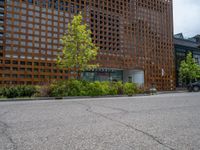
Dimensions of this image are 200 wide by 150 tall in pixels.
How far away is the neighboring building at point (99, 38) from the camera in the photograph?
21344 millimetres

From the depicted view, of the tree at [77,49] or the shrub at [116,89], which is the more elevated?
the tree at [77,49]

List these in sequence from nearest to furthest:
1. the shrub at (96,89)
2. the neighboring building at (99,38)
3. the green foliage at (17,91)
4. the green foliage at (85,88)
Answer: the green foliage at (17,91), the green foliage at (85,88), the shrub at (96,89), the neighboring building at (99,38)

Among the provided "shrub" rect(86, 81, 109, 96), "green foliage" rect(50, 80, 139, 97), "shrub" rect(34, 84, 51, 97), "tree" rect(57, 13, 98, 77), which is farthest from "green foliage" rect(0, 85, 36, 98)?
"shrub" rect(86, 81, 109, 96)

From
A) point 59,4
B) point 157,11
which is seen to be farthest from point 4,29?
point 157,11

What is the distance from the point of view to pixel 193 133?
10.5ft

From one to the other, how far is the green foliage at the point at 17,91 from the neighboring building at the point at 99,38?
7827 mm

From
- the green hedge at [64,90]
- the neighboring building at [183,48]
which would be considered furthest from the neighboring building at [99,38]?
the green hedge at [64,90]

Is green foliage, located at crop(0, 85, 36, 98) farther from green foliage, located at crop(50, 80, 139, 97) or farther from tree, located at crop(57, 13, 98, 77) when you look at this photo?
tree, located at crop(57, 13, 98, 77)

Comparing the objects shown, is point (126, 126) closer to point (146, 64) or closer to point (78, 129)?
point (78, 129)

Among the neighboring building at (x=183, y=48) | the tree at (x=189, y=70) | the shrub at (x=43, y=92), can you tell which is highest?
the neighboring building at (x=183, y=48)

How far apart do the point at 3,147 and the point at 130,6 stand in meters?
30.9

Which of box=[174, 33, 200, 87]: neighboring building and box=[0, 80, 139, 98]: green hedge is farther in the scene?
box=[174, 33, 200, 87]: neighboring building

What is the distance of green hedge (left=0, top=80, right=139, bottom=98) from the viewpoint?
13539mm

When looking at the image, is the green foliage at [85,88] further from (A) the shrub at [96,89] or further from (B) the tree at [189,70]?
(B) the tree at [189,70]
